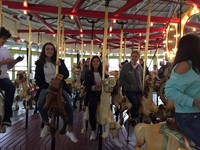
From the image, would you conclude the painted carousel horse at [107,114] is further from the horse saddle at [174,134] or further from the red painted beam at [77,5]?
the red painted beam at [77,5]

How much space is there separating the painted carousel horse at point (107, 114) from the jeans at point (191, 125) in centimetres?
174

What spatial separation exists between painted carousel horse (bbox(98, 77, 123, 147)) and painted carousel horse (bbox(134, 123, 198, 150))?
1262 mm

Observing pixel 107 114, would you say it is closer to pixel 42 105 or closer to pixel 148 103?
pixel 148 103

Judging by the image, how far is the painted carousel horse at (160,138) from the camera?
1876 millimetres

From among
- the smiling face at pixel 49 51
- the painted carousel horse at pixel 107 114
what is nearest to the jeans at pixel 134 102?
the painted carousel horse at pixel 107 114

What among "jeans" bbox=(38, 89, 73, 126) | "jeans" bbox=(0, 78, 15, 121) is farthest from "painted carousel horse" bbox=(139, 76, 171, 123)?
"jeans" bbox=(0, 78, 15, 121)

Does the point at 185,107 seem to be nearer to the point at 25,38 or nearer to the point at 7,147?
the point at 7,147

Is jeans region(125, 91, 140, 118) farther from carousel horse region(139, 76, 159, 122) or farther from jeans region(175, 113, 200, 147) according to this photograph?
jeans region(175, 113, 200, 147)

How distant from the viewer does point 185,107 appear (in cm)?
172

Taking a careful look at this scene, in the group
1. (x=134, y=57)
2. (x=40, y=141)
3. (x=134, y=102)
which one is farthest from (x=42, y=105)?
(x=134, y=57)

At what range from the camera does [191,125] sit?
1722 mm

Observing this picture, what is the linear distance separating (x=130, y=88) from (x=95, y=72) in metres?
0.58

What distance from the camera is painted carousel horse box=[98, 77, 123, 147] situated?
137 inches

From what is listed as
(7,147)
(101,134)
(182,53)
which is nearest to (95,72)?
(101,134)
